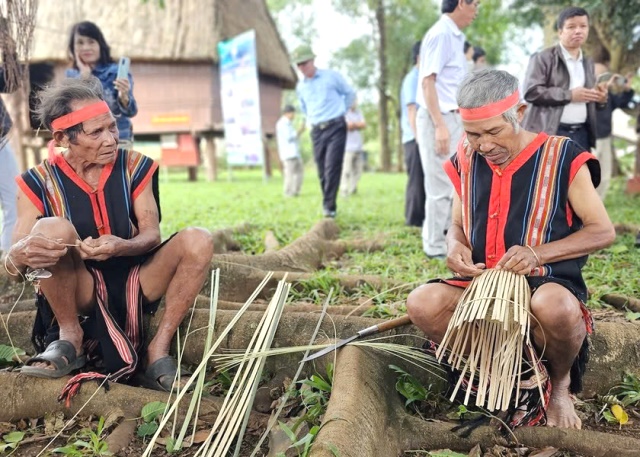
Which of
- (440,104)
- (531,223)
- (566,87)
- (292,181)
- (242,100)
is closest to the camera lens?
(531,223)

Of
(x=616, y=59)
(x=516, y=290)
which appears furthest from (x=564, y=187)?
(x=616, y=59)

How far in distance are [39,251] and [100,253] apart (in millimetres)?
221

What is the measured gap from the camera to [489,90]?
2133 millimetres

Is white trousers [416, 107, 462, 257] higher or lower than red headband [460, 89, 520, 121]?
lower

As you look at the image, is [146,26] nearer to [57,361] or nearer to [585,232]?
[57,361]

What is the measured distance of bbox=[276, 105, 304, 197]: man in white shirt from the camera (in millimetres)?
10305

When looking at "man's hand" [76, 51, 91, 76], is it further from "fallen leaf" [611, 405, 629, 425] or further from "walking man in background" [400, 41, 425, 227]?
"fallen leaf" [611, 405, 629, 425]

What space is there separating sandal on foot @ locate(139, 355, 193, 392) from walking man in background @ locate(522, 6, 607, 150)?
129 inches

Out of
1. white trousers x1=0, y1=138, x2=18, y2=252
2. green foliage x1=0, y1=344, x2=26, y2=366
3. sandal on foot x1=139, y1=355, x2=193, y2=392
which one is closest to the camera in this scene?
sandal on foot x1=139, y1=355, x2=193, y2=392

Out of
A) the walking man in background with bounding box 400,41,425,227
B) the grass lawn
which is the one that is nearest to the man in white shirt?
the grass lawn

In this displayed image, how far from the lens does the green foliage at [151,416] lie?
2.21m

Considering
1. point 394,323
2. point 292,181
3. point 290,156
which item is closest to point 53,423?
point 394,323

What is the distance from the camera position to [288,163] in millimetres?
10547

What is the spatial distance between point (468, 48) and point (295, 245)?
10.5 feet
